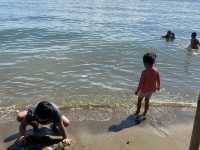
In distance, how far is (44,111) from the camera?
621 cm

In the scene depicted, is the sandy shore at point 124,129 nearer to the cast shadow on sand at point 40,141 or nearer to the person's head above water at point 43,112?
the cast shadow on sand at point 40,141

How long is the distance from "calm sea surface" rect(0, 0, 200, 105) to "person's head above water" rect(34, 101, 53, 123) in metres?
3.26

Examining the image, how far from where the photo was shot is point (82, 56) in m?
14.6

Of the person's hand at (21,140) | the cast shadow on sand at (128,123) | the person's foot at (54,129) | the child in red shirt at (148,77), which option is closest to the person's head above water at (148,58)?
the child in red shirt at (148,77)

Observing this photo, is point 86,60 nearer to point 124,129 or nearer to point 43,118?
point 124,129

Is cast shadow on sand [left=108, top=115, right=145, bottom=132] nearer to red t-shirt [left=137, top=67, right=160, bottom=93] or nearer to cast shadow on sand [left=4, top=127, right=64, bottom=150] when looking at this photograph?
red t-shirt [left=137, top=67, right=160, bottom=93]

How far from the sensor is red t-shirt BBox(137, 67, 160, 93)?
7.77m

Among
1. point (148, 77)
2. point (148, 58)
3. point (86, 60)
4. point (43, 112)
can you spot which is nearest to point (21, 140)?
point (43, 112)

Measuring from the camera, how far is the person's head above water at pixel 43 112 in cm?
621

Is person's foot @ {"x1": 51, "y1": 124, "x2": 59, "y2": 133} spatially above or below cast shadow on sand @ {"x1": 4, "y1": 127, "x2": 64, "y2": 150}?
above

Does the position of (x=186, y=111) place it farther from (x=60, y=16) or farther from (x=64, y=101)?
(x=60, y=16)

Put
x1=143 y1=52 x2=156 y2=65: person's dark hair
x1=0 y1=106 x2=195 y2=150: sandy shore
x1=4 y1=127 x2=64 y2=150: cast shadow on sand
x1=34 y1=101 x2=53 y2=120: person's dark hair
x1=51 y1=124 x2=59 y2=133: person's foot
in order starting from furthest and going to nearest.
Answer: x1=143 y1=52 x2=156 y2=65: person's dark hair, x1=51 y1=124 x2=59 y2=133: person's foot, x1=0 y1=106 x2=195 y2=150: sandy shore, x1=4 y1=127 x2=64 y2=150: cast shadow on sand, x1=34 y1=101 x2=53 y2=120: person's dark hair

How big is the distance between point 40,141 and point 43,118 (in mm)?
822

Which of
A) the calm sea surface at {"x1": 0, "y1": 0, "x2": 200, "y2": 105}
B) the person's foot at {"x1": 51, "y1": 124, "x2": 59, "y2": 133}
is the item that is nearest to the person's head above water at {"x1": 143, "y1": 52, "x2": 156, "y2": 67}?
the calm sea surface at {"x1": 0, "y1": 0, "x2": 200, "y2": 105}
